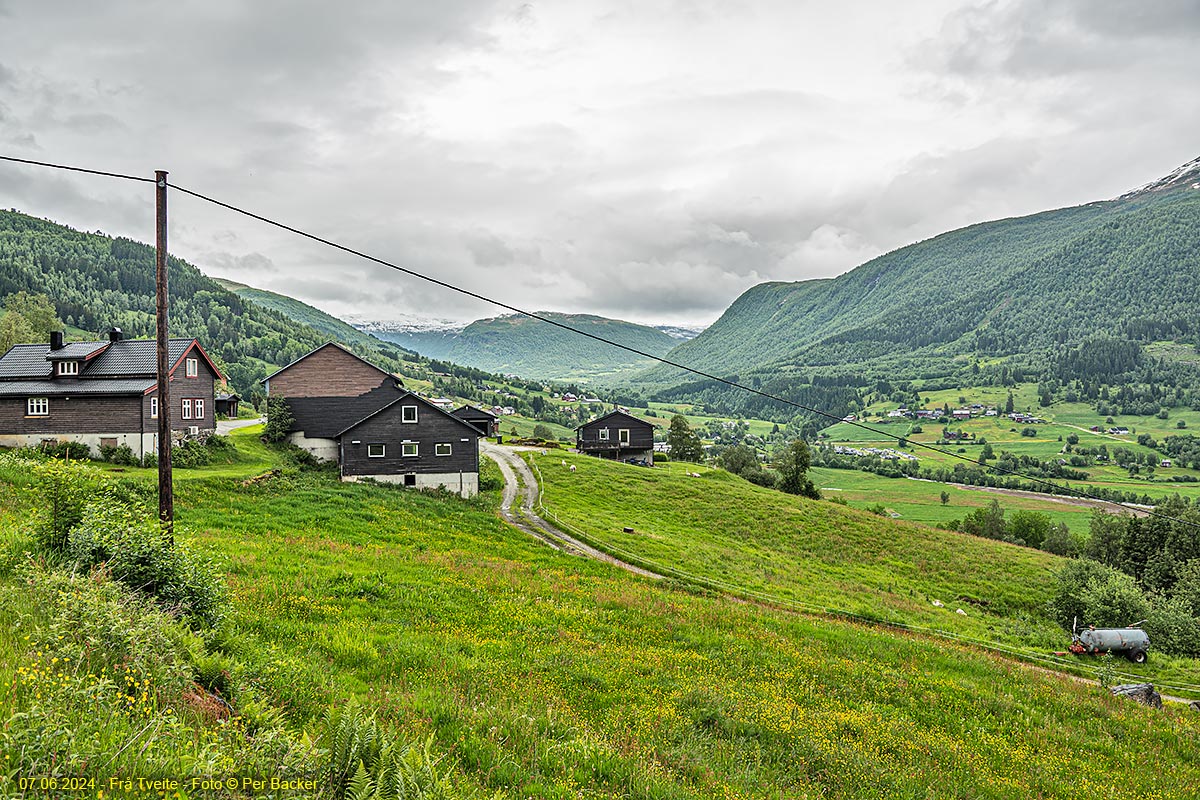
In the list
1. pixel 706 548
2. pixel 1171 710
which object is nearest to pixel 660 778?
pixel 1171 710

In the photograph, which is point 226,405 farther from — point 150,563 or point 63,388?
point 150,563

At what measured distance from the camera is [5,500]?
19359 mm

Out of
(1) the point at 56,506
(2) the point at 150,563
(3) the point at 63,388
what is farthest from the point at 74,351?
(2) the point at 150,563

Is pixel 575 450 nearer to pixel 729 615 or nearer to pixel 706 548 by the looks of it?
pixel 706 548

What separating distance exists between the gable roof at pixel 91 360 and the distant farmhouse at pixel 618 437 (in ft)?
189

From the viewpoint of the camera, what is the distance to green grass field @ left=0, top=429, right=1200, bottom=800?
8.61 m

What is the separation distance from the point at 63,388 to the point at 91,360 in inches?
113

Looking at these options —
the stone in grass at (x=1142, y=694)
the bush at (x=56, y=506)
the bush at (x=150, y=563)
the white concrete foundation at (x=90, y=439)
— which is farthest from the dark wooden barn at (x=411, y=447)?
the stone in grass at (x=1142, y=694)

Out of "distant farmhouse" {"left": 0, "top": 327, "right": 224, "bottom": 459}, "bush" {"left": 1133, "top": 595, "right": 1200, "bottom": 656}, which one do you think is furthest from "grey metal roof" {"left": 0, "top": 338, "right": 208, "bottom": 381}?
"bush" {"left": 1133, "top": 595, "right": 1200, "bottom": 656}

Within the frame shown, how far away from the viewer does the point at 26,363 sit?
131 feet

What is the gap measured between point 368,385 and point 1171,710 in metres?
57.3

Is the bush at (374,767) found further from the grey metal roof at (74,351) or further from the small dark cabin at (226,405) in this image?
the small dark cabin at (226,405)

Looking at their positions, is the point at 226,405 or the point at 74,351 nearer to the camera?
the point at 74,351

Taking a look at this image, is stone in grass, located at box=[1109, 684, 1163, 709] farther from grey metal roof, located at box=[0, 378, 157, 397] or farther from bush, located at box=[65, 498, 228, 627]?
Answer: grey metal roof, located at box=[0, 378, 157, 397]
